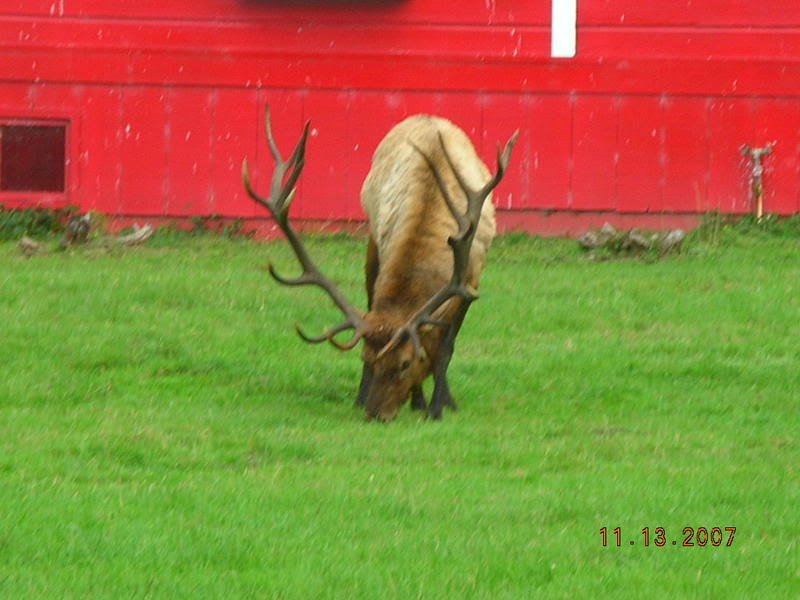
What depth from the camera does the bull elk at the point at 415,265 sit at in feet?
33.2

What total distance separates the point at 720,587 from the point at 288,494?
208 centimetres

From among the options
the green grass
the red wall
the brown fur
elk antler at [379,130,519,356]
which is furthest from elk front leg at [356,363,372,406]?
the red wall

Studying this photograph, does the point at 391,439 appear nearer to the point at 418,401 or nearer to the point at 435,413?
the point at 435,413

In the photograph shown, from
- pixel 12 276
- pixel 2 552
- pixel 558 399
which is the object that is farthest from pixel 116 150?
pixel 2 552

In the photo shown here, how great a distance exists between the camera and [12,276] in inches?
536

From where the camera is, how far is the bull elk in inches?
398

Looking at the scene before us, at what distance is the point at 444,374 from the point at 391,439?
3.44 ft

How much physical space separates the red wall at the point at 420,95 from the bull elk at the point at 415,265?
5.45m

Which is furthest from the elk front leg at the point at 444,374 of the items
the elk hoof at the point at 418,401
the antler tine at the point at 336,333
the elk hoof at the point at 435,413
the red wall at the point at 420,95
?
the red wall at the point at 420,95

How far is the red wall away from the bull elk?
5.45 metres

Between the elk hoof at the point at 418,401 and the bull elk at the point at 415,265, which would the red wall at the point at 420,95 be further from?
the elk hoof at the point at 418,401

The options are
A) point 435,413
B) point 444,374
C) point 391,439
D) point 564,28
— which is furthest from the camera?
point 564,28

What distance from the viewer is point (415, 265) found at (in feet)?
34.3
